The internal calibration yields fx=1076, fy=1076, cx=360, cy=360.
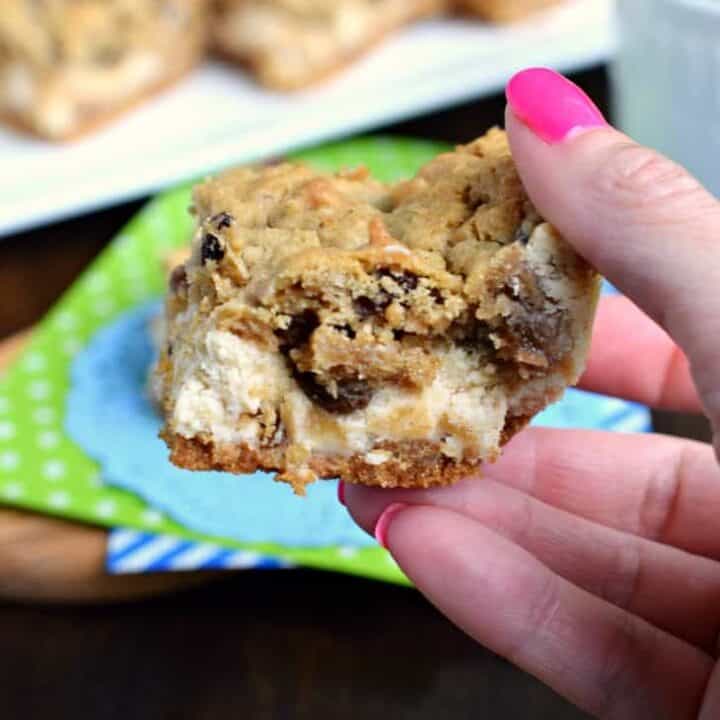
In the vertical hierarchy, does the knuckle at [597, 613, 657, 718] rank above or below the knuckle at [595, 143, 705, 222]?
below

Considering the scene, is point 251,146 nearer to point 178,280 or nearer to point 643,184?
point 178,280

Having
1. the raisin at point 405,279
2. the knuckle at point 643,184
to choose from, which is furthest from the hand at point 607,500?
the raisin at point 405,279

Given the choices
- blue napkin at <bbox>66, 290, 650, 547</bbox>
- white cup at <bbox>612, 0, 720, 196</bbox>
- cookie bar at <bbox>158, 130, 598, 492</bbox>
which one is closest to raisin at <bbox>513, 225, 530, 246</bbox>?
cookie bar at <bbox>158, 130, 598, 492</bbox>

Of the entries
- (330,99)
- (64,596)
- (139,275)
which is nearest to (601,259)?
(64,596)

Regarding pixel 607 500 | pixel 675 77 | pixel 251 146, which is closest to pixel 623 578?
pixel 607 500

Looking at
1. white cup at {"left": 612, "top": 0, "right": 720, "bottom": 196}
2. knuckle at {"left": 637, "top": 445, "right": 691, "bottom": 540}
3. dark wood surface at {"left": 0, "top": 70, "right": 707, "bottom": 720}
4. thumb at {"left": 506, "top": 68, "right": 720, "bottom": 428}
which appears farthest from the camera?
white cup at {"left": 612, "top": 0, "right": 720, "bottom": 196}

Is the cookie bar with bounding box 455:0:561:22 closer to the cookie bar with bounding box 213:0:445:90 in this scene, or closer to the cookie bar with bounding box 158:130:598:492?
the cookie bar with bounding box 213:0:445:90

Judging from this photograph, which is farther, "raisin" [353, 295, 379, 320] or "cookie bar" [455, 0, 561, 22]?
"cookie bar" [455, 0, 561, 22]
